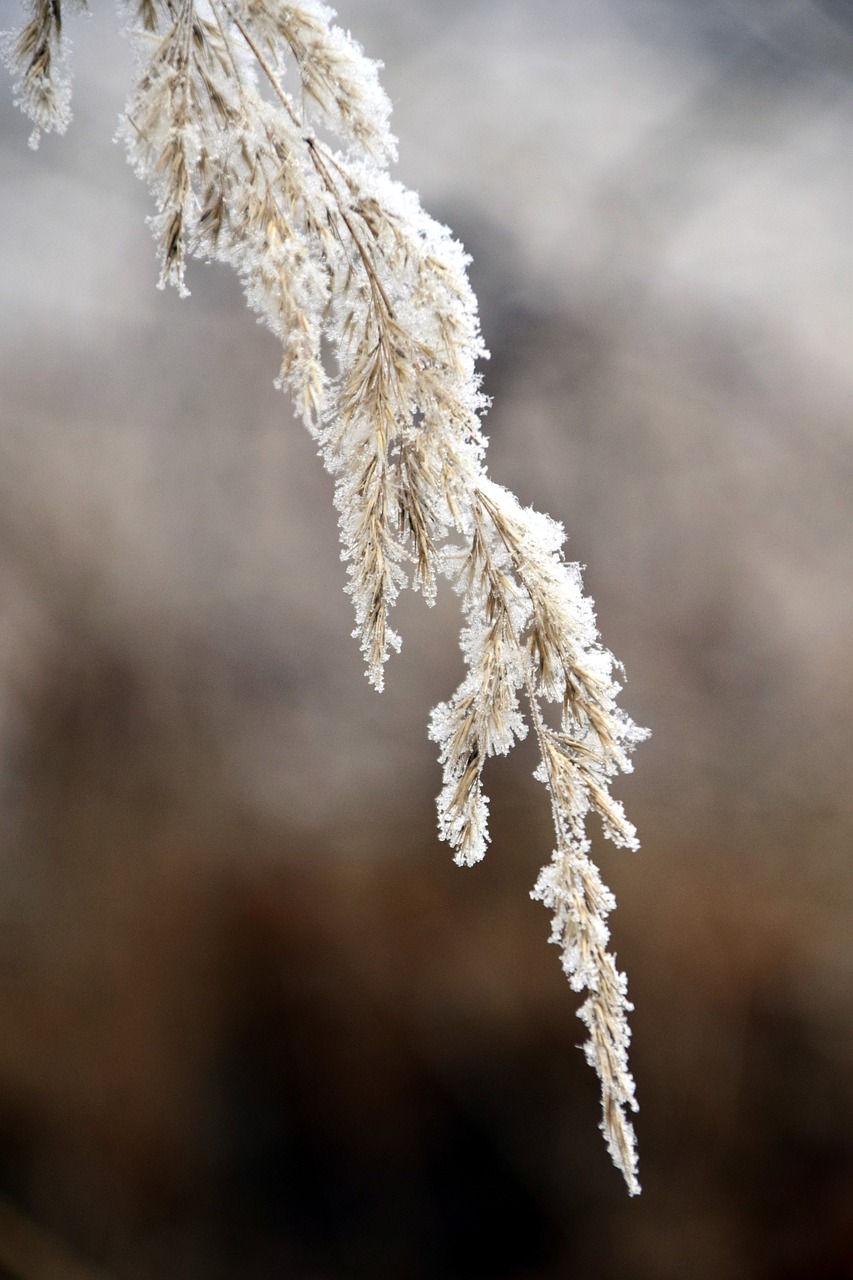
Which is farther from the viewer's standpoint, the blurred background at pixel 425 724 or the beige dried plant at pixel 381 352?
the blurred background at pixel 425 724

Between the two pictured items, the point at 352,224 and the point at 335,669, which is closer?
the point at 352,224

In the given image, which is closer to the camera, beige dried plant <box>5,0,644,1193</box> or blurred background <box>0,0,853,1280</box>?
beige dried plant <box>5,0,644,1193</box>

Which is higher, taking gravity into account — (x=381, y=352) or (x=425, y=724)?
(x=425, y=724)

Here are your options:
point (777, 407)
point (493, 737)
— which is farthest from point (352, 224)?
point (777, 407)

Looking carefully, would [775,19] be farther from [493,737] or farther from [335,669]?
[493,737]
